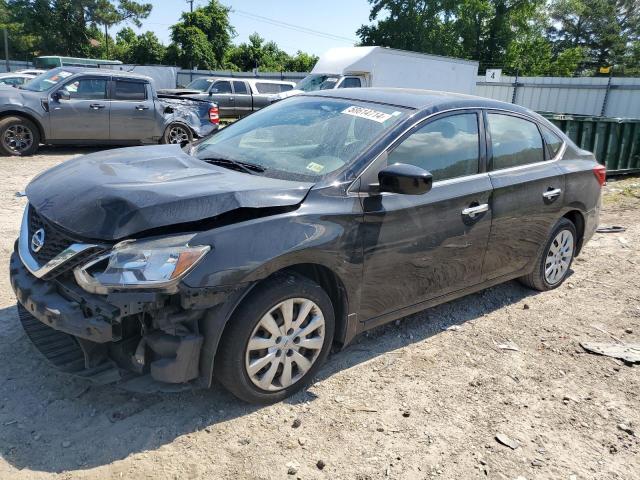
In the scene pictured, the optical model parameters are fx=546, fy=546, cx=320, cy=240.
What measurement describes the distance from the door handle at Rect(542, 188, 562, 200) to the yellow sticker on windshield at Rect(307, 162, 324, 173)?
212 centimetres

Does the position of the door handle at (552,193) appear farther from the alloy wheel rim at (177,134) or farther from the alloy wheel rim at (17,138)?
the alloy wheel rim at (17,138)

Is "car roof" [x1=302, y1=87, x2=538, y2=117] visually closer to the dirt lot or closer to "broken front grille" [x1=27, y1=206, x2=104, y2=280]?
the dirt lot

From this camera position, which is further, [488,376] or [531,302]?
[531,302]

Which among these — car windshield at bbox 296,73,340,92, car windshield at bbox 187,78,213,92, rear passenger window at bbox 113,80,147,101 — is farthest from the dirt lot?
car windshield at bbox 187,78,213,92

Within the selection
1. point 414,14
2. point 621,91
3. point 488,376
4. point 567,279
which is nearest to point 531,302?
point 567,279

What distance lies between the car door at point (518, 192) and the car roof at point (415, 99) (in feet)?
0.46

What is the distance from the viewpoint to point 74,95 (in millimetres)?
10672

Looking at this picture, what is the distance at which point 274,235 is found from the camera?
2.83 metres

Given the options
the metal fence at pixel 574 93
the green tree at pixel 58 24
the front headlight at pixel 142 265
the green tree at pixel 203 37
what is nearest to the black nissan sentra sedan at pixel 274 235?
the front headlight at pixel 142 265

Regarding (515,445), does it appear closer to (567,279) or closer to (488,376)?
(488,376)

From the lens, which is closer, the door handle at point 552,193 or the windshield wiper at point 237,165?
the windshield wiper at point 237,165

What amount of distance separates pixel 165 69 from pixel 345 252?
108ft

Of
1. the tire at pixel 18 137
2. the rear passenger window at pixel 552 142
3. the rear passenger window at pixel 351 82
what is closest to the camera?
the rear passenger window at pixel 552 142

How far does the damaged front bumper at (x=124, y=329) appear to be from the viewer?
8.29ft
